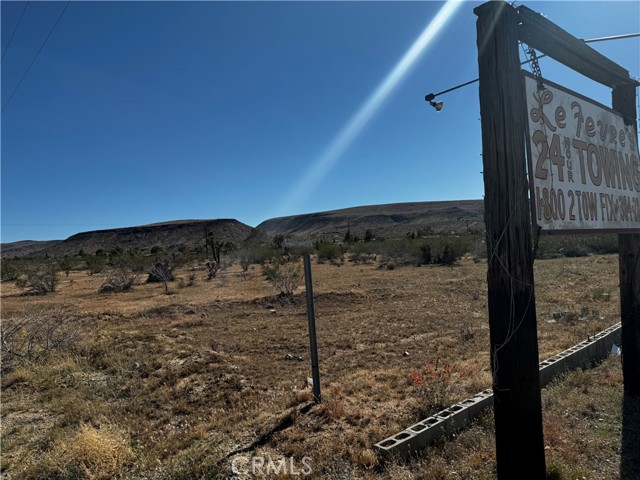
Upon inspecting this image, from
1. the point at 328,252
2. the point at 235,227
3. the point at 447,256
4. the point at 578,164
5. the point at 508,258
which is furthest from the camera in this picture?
the point at 235,227

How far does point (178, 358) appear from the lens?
784 centimetres

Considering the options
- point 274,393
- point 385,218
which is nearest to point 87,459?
point 274,393

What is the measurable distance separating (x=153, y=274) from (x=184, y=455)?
78.7 ft

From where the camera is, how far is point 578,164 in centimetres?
362

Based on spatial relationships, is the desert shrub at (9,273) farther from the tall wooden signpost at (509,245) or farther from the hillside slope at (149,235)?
the hillside slope at (149,235)

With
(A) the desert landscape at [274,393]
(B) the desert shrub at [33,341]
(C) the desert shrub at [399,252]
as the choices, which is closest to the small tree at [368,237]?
(C) the desert shrub at [399,252]

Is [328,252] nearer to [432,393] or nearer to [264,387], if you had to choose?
[264,387]

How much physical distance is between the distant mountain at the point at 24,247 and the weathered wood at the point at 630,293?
Result: 138 meters

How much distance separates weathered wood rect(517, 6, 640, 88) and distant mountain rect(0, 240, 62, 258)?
138m

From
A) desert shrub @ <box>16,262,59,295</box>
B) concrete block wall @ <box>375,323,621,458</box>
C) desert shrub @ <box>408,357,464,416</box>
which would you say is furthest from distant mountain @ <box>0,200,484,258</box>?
desert shrub @ <box>408,357,464,416</box>

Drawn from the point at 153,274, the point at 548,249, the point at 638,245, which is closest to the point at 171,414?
the point at 638,245

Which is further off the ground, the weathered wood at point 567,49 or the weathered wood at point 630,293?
the weathered wood at point 567,49

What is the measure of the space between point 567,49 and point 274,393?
18.0 feet

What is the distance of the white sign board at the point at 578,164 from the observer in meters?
→ 3.09
